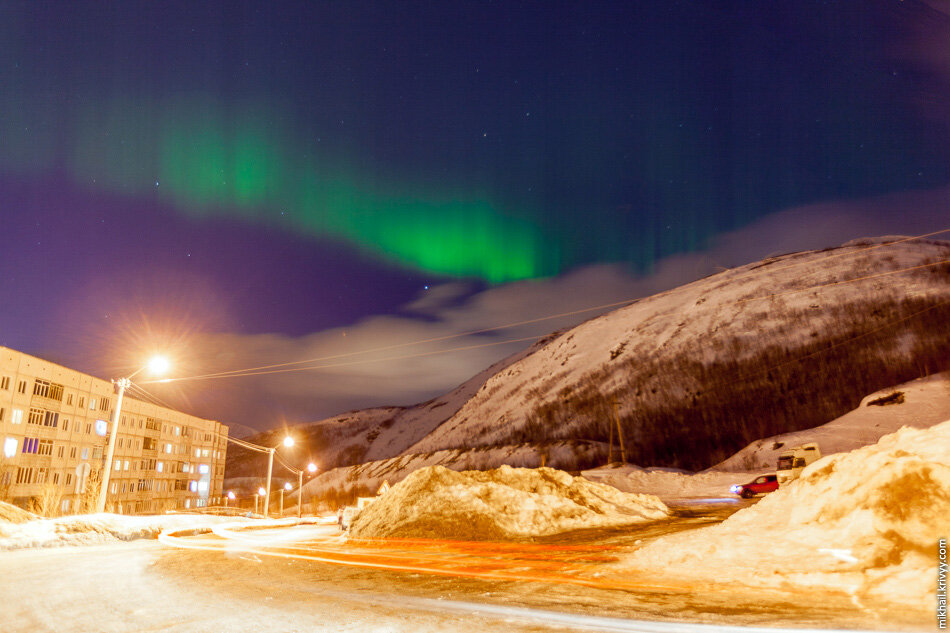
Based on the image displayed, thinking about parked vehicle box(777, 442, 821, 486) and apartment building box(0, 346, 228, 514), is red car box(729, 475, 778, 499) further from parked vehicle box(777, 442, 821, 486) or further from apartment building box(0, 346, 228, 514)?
apartment building box(0, 346, 228, 514)

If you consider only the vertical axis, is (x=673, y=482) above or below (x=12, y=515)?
above

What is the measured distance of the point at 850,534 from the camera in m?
9.05

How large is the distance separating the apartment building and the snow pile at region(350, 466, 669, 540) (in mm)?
32579

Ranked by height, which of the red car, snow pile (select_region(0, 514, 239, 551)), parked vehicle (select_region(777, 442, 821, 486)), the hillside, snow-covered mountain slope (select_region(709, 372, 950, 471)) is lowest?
snow pile (select_region(0, 514, 239, 551))

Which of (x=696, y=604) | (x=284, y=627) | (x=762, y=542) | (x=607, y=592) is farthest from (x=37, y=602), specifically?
(x=762, y=542)

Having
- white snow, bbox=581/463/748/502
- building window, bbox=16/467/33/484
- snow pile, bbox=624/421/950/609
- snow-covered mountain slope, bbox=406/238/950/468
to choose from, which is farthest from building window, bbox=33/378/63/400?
snow-covered mountain slope, bbox=406/238/950/468

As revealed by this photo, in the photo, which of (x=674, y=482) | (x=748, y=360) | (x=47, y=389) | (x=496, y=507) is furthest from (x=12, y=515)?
(x=748, y=360)

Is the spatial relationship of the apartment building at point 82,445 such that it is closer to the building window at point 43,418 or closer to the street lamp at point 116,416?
the building window at point 43,418

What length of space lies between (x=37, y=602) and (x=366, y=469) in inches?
5549

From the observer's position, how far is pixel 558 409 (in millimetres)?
113438

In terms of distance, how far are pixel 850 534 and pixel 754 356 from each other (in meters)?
95.6

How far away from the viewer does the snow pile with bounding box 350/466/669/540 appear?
19961mm

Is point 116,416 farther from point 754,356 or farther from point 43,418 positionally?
point 754,356

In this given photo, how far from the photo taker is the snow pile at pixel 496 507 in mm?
19961
